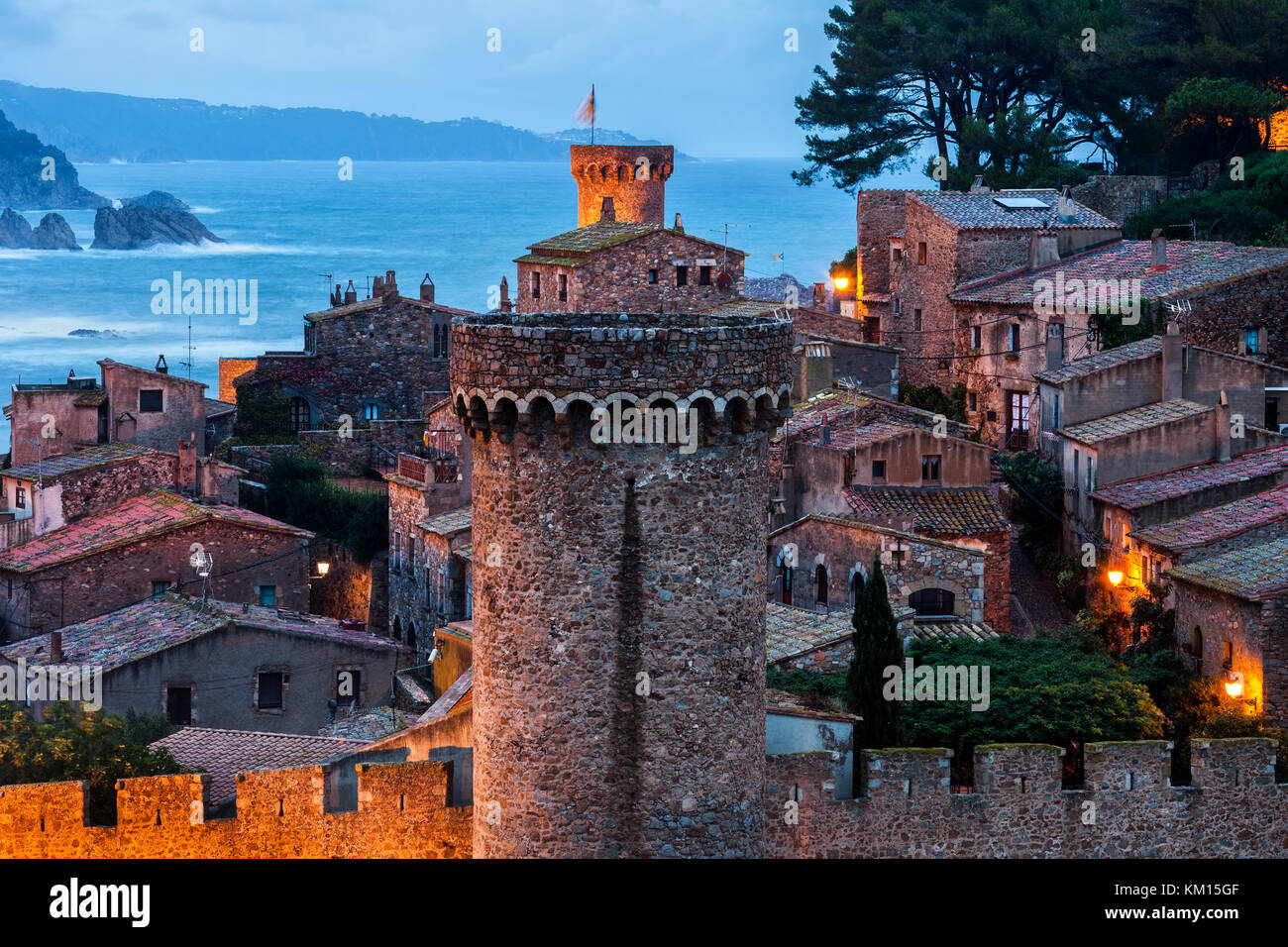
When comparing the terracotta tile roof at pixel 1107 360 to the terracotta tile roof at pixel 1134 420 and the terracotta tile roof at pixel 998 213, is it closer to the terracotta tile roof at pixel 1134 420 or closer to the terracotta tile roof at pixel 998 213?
the terracotta tile roof at pixel 1134 420

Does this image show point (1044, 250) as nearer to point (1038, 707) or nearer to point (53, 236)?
point (1038, 707)

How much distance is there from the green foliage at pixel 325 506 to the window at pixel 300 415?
20.3 feet

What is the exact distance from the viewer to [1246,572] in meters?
30.1

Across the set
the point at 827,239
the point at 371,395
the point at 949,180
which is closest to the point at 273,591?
the point at 371,395

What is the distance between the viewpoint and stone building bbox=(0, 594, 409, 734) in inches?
1280

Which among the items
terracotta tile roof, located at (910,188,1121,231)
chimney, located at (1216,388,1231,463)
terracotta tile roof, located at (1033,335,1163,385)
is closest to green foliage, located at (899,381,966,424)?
terracotta tile roof, located at (910,188,1121,231)

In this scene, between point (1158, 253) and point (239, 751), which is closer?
point (239, 751)

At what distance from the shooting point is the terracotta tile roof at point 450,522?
3825cm

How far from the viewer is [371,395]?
5478 centimetres

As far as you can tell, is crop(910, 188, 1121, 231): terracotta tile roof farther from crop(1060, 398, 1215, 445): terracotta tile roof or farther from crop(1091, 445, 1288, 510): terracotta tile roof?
crop(1091, 445, 1288, 510): terracotta tile roof

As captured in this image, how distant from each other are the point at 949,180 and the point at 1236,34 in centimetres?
739

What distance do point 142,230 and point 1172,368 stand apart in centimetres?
12712

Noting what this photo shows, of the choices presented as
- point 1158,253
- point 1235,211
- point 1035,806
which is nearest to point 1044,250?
point 1158,253

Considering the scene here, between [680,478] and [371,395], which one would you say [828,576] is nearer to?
[680,478]
